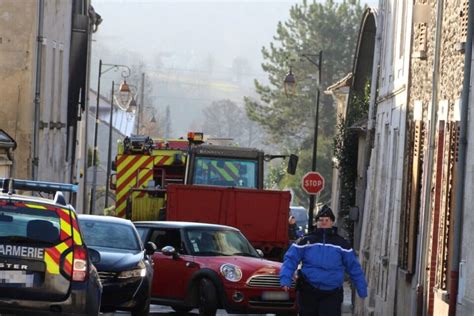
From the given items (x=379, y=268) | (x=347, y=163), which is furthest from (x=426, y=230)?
(x=347, y=163)

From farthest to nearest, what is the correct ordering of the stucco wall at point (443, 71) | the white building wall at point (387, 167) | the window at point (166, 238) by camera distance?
the white building wall at point (387, 167), the window at point (166, 238), the stucco wall at point (443, 71)

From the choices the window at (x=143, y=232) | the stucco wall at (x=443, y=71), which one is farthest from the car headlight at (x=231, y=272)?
the stucco wall at (x=443, y=71)

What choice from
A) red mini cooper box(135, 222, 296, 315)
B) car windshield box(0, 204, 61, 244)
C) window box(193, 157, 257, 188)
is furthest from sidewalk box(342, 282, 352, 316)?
car windshield box(0, 204, 61, 244)

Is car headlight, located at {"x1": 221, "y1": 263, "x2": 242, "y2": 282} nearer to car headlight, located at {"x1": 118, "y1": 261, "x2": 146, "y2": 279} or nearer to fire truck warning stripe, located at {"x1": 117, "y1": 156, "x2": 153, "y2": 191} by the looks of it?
car headlight, located at {"x1": 118, "y1": 261, "x2": 146, "y2": 279}

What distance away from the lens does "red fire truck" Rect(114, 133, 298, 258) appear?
28516mm

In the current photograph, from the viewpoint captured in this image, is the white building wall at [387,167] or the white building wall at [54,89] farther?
the white building wall at [54,89]

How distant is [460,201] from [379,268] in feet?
30.9

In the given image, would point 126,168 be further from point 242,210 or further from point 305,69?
point 305,69

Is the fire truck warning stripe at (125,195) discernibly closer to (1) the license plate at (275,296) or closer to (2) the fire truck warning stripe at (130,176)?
(2) the fire truck warning stripe at (130,176)

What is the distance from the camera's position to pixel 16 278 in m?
14.5

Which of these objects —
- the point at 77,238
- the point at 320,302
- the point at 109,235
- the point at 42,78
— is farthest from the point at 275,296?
the point at 42,78

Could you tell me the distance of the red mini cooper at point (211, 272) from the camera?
22.4 m

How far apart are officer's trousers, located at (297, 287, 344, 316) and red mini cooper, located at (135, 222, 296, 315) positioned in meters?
7.03

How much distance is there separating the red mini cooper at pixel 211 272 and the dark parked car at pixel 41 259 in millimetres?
7639
